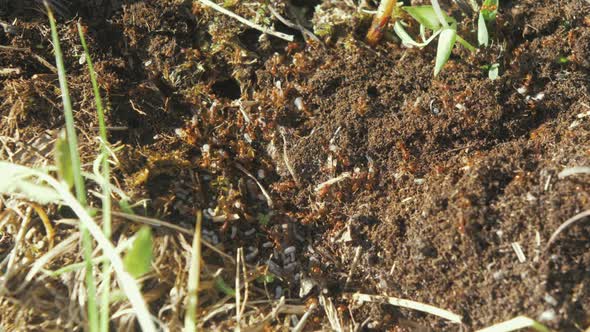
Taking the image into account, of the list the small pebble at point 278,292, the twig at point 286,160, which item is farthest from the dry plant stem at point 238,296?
the twig at point 286,160

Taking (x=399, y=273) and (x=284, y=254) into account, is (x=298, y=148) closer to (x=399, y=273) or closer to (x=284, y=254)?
(x=284, y=254)

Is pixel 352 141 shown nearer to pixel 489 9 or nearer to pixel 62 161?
pixel 489 9

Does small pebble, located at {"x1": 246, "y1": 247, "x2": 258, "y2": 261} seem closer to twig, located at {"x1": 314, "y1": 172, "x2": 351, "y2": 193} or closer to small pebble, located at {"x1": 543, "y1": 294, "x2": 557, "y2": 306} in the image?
twig, located at {"x1": 314, "y1": 172, "x2": 351, "y2": 193}

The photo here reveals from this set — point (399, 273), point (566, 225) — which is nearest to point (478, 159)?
point (566, 225)

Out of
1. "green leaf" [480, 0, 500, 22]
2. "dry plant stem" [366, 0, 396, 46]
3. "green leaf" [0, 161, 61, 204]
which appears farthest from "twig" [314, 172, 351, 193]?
"green leaf" [0, 161, 61, 204]

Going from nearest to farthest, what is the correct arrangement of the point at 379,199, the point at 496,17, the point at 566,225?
the point at 566,225 < the point at 379,199 < the point at 496,17
